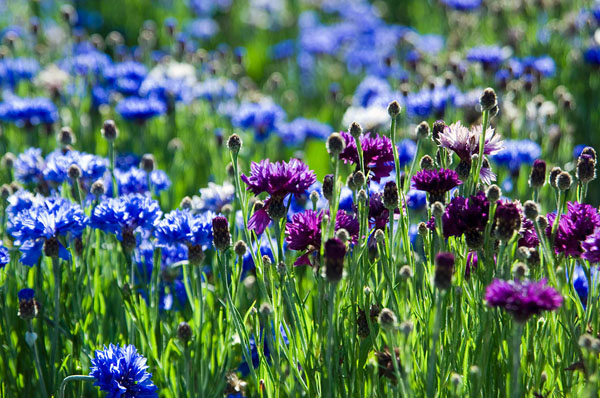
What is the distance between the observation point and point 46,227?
5.83 feet

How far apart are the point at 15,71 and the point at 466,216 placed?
9.96ft

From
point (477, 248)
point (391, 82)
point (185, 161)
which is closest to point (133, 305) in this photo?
point (477, 248)

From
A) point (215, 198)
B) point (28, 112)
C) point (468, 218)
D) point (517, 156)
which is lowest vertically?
point (468, 218)

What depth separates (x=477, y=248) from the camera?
1.53 meters

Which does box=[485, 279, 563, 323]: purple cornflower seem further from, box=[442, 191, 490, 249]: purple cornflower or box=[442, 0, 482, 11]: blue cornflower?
box=[442, 0, 482, 11]: blue cornflower

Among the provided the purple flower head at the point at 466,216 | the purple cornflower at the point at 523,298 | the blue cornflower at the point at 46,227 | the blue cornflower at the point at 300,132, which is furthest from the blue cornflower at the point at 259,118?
the purple cornflower at the point at 523,298

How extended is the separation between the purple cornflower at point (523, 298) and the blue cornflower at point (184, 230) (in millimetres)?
877

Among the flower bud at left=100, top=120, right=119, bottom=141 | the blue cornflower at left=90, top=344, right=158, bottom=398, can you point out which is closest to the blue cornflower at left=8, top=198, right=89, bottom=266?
the blue cornflower at left=90, top=344, right=158, bottom=398

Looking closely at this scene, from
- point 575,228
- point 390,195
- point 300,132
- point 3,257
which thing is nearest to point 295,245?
point 390,195

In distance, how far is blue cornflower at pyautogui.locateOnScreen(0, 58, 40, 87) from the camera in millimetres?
3715

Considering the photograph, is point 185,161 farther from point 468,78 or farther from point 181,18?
point 181,18

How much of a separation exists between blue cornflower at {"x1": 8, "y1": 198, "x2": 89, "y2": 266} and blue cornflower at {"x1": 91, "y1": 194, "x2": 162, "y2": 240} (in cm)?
6

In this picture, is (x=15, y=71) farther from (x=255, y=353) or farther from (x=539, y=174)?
(x=539, y=174)

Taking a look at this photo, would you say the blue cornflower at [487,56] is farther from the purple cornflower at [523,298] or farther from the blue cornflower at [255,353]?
the purple cornflower at [523,298]
